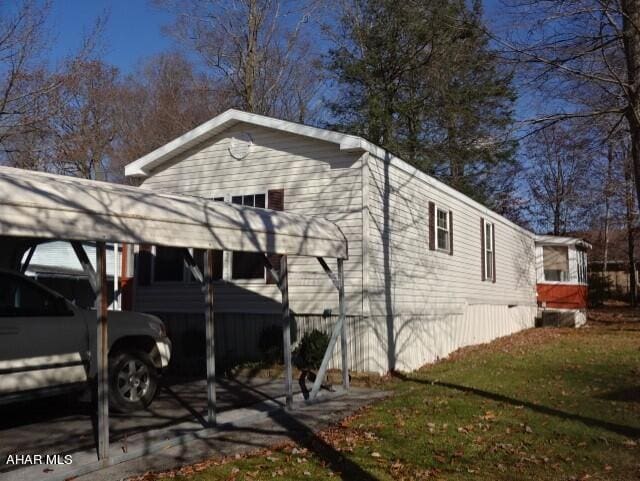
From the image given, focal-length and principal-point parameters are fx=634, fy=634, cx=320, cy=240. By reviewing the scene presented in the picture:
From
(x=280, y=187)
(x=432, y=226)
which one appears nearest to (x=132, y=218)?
(x=280, y=187)

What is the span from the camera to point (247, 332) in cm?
1246

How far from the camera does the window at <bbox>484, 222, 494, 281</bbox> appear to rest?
18375 millimetres

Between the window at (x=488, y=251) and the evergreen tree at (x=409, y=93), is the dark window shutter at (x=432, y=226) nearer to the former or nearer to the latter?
the window at (x=488, y=251)

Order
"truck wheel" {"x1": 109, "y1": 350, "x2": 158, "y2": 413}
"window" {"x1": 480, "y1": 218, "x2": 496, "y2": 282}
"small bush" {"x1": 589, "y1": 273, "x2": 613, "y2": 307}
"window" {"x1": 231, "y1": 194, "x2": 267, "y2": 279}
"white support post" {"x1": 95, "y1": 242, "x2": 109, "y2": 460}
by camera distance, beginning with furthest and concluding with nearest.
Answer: "small bush" {"x1": 589, "y1": 273, "x2": 613, "y2": 307}, "window" {"x1": 480, "y1": 218, "x2": 496, "y2": 282}, "window" {"x1": 231, "y1": 194, "x2": 267, "y2": 279}, "truck wheel" {"x1": 109, "y1": 350, "x2": 158, "y2": 413}, "white support post" {"x1": 95, "y1": 242, "x2": 109, "y2": 460}

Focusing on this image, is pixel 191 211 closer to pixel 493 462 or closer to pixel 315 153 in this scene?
pixel 493 462

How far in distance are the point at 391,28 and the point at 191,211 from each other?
20064mm

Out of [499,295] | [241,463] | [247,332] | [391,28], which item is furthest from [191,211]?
[391,28]

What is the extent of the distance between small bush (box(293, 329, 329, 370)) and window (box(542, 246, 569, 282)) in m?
17.2

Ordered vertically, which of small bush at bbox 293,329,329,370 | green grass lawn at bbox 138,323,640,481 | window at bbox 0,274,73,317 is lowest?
green grass lawn at bbox 138,323,640,481

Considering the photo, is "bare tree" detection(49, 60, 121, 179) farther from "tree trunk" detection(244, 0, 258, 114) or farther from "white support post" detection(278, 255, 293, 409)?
"white support post" detection(278, 255, 293, 409)

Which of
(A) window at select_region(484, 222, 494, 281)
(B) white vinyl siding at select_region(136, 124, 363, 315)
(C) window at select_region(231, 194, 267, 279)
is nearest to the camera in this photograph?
(B) white vinyl siding at select_region(136, 124, 363, 315)

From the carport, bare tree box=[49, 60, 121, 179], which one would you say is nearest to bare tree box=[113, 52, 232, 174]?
bare tree box=[49, 60, 121, 179]

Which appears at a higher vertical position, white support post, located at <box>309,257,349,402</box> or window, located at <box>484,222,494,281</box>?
window, located at <box>484,222,494,281</box>

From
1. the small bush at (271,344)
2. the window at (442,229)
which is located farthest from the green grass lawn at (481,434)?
the window at (442,229)
